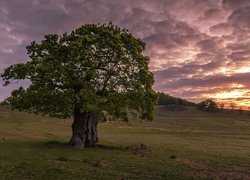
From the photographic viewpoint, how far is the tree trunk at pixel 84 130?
45312 millimetres

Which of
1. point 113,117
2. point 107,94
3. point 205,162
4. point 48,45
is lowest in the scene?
point 205,162

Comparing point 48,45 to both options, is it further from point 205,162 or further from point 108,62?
point 205,162

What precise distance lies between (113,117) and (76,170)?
19935mm

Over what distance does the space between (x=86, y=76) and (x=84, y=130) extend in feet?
25.6

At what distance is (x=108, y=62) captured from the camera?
45688mm

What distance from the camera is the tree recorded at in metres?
42.0

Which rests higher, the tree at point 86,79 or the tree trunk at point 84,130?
the tree at point 86,79

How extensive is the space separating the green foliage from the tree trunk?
1.87 m

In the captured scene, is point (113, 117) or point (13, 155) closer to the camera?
point (13, 155)

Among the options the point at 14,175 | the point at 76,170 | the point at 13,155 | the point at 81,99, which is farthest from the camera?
the point at 81,99

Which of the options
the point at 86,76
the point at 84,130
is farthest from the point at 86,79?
the point at 84,130

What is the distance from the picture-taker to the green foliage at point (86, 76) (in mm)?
41938

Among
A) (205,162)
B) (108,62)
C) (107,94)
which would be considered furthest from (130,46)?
(205,162)

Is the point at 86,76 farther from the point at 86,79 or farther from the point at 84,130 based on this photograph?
the point at 84,130
